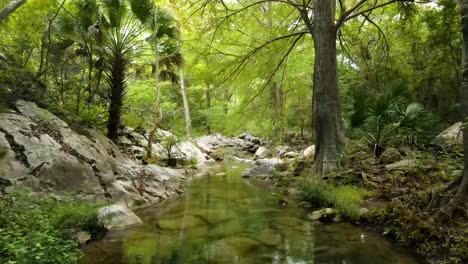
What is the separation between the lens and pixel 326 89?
8.91m

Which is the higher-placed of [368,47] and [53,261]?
[368,47]

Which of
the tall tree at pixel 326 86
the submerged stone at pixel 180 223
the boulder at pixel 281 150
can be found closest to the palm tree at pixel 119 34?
the tall tree at pixel 326 86

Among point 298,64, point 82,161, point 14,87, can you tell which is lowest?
point 82,161

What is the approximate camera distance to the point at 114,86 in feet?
32.1

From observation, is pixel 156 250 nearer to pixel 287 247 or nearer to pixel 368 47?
pixel 287 247

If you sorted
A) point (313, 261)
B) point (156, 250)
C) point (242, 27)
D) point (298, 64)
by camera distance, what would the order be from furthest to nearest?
point (298, 64), point (242, 27), point (156, 250), point (313, 261)

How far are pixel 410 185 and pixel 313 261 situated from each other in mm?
3108

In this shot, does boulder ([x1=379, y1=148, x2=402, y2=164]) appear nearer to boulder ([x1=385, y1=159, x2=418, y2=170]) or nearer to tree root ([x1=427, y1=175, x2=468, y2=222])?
boulder ([x1=385, y1=159, x2=418, y2=170])

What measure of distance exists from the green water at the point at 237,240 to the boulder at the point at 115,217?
0.23 metres

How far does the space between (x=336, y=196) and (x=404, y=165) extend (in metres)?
2.09

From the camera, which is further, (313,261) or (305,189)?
(305,189)

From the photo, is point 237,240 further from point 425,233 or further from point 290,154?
point 290,154

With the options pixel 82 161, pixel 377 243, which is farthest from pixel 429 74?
pixel 82 161

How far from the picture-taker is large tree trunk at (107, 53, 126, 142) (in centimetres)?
965
